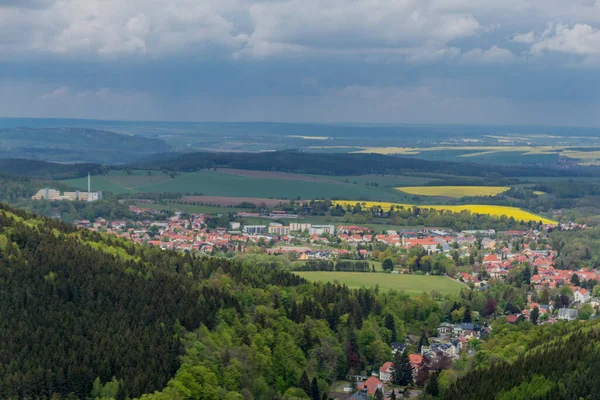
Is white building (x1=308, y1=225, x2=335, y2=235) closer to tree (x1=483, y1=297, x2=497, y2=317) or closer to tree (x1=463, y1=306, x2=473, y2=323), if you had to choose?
tree (x1=483, y1=297, x2=497, y2=317)

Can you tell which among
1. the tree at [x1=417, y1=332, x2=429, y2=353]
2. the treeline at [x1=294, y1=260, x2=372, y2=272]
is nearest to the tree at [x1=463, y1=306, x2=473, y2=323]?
the tree at [x1=417, y1=332, x2=429, y2=353]

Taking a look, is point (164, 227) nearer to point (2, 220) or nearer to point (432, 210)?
point (432, 210)

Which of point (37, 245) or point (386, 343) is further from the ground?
point (37, 245)

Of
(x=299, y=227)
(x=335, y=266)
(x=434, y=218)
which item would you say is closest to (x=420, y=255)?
(x=335, y=266)

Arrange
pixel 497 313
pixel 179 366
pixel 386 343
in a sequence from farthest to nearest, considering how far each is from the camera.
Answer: pixel 497 313 < pixel 386 343 < pixel 179 366

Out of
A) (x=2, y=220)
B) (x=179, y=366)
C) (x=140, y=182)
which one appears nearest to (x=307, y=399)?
(x=179, y=366)

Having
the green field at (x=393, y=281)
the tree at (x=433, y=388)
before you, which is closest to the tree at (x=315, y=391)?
the tree at (x=433, y=388)
